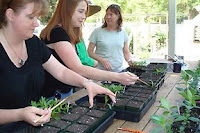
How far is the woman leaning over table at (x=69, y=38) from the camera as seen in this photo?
154 cm

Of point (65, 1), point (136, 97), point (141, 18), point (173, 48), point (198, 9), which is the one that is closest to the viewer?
point (136, 97)

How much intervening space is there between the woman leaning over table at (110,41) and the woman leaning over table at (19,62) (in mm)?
1283

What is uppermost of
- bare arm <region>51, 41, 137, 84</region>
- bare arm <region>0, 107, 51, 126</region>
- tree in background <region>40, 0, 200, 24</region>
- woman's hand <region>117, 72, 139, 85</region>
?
tree in background <region>40, 0, 200, 24</region>

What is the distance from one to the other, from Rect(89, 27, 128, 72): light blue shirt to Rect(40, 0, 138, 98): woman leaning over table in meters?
0.88

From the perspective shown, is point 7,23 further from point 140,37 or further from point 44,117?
point 140,37

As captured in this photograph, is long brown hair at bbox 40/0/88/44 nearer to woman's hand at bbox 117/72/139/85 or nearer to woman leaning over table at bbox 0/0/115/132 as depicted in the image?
woman leaning over table at bbox 0/0/115/132

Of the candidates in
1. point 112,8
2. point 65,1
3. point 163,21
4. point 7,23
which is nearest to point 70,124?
point 7,23

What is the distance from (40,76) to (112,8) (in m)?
1.52

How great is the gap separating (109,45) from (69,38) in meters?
1.07

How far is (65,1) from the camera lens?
1.69 metres

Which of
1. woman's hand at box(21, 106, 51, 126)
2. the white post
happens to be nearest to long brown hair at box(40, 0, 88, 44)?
woman's hand at box(21, 106, 51, 126)

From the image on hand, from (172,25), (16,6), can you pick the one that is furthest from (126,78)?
(172,25)

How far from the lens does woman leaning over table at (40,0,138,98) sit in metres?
1.54

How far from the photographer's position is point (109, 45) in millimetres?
2674
